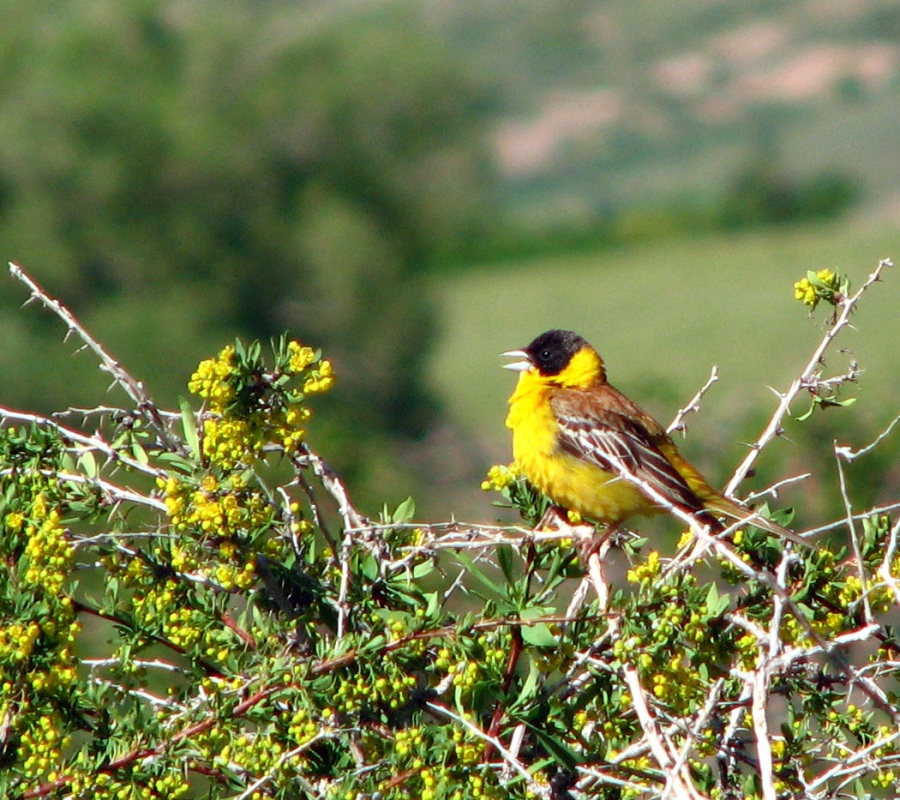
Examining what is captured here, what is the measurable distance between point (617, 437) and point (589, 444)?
0.36 m

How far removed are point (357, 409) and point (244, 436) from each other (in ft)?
120

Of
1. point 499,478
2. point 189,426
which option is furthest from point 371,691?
point 499,478

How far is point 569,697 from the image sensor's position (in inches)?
108

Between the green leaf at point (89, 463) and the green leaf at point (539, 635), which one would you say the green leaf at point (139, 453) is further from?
the green leaf at point (539, 635)

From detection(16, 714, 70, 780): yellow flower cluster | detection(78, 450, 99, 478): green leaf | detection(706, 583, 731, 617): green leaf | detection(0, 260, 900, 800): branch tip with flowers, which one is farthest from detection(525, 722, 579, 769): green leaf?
detection(78, 450, 99, 478): green leaf

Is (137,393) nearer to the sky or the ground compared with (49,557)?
nearer to the sky

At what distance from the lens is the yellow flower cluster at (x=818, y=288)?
3.04 m

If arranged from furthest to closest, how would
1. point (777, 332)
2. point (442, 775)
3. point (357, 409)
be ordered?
1. point (777, 332)
2. point (357, 409)
3. point (442, 775)

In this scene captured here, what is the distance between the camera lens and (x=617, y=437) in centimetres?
571

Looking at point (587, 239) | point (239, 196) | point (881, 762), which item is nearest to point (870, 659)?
point (881, 762)

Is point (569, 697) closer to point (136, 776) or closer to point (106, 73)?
point (136, 776)

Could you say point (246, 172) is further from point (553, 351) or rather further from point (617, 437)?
point (617, 437)

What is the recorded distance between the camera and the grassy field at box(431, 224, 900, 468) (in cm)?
4186

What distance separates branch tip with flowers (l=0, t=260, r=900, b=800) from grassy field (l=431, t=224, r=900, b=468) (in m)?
27.1
